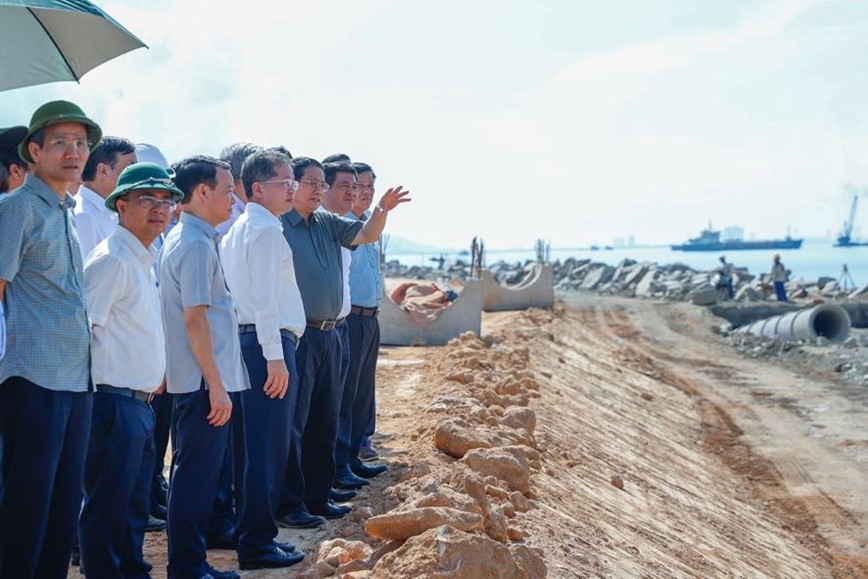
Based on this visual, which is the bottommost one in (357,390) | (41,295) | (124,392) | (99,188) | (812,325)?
(812,325)

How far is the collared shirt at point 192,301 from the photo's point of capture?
A: 159 inches

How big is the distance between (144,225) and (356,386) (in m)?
2.79

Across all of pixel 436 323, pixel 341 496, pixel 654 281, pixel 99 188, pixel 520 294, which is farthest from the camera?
pixel 654 281

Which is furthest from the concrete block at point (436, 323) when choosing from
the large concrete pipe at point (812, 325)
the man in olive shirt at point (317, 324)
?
the large concrete pipe at point (812, 325)

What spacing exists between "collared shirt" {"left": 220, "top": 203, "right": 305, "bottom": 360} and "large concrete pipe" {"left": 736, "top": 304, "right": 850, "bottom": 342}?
71.7 feet

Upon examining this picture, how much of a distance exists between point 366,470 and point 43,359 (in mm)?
3205

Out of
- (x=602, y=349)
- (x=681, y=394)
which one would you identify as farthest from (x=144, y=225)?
(x=602, y=349)

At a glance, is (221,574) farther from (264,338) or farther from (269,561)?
(264,338)

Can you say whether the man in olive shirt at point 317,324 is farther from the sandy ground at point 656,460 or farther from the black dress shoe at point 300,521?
the sandy ground at point 656,460

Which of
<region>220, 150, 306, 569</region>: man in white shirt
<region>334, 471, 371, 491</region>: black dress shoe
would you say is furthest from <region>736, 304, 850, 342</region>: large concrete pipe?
<region>220, 150, 306, 569</region>: man in white shirt

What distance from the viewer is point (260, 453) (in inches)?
181

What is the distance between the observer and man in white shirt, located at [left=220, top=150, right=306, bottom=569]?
4.50 m

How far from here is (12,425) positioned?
11.1ft

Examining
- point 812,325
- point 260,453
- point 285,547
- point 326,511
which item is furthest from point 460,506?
point 812,325
